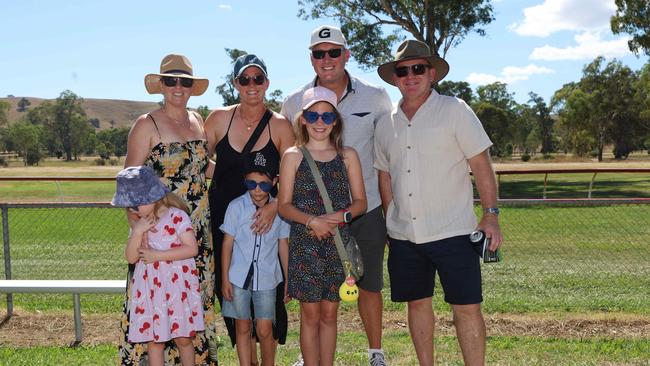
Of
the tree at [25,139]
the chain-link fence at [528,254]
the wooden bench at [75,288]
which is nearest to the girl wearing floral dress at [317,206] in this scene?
the wooden bench at [75,288]

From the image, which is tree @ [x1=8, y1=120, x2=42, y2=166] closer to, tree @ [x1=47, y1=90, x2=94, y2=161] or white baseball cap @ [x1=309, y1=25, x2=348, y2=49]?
tree @ [x1=47, y1=90, x2=94, y2=161]

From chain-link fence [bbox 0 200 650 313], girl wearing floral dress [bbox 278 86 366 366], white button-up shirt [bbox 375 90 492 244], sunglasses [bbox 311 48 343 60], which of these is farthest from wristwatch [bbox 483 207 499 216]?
chain-link fence [bbox 0 200 650 313]

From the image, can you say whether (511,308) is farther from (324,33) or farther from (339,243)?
(324,33)

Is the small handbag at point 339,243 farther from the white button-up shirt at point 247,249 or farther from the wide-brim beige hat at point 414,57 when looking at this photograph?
the wide-brim beige hat at point 414,57

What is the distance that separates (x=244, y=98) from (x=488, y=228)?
171cm

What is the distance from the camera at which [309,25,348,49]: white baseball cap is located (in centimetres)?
464

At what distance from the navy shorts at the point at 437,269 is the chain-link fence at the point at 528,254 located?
2861 millimetres

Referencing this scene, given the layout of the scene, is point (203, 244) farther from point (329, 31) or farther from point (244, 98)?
point (329, 31)

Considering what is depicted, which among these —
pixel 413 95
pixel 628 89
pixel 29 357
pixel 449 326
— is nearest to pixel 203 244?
pixel 413 95

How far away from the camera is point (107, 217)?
17062mm

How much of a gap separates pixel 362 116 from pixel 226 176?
3.52 ft

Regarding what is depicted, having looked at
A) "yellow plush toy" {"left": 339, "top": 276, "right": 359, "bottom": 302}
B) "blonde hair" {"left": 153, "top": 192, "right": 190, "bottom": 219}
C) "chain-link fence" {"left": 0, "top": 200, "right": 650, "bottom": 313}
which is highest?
"blonde hair" {"left": 153, "top": 192, "right": 190, "bottom": 219}

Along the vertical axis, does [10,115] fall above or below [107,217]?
above

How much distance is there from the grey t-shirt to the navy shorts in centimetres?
53
